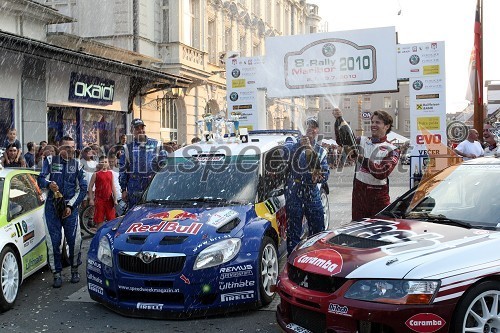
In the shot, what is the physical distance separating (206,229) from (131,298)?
2.99ft

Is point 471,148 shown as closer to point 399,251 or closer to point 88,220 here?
point 88,220

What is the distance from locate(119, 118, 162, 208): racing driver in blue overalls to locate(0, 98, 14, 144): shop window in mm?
7587

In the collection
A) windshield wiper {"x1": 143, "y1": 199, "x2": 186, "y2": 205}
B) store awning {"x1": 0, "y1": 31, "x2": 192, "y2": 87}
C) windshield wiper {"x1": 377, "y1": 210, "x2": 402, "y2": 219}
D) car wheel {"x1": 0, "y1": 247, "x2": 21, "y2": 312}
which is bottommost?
car wheel {"x1": 0, "y1": 247, "x2": 21, "y2": 312}

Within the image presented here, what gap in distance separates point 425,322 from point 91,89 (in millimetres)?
15716

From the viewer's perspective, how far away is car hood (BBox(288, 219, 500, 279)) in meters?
3.63

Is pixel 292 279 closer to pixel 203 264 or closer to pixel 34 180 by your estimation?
pixel 203 264

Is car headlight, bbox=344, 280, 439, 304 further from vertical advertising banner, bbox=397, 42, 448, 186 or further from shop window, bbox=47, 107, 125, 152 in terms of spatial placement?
shop window, bbox=47, 107, 125, 152

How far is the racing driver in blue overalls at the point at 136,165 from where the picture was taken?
7871 mm

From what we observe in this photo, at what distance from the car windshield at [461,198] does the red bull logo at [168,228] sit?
6.11ft

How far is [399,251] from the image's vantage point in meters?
3.84

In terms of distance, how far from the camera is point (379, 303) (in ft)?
11.7

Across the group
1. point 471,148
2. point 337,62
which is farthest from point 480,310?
point 337,62

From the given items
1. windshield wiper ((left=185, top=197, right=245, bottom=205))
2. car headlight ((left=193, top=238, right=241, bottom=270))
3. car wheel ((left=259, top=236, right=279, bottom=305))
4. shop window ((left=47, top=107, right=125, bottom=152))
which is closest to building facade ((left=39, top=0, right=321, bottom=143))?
Answer: shop window ((left=47, top=107, right=125, bottom=152))

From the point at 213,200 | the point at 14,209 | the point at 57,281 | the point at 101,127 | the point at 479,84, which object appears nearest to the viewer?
the point at 213,200
